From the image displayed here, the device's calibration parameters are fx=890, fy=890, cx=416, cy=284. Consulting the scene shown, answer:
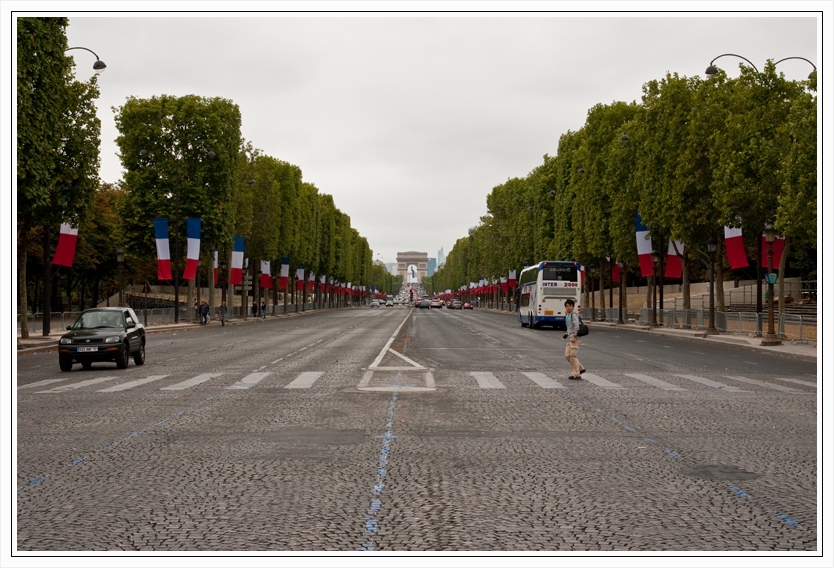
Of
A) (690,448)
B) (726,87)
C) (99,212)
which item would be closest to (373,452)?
(690,448)

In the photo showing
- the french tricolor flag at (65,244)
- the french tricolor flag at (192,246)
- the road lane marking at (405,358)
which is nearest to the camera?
the road lane marking at (405,358)

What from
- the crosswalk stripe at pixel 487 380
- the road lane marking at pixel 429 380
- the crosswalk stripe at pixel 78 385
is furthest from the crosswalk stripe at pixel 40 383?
the crosswalk stripe at pixel 487 380

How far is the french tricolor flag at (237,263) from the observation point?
6353 centimetres

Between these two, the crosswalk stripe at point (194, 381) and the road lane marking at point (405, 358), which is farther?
the road lane marking at point (405, 358)

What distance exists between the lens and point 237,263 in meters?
63.9

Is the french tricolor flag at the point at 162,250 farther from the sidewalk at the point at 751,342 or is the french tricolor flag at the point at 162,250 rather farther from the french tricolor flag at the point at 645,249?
the sidewalk at the point at 751,342

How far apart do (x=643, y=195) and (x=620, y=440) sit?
4053cm

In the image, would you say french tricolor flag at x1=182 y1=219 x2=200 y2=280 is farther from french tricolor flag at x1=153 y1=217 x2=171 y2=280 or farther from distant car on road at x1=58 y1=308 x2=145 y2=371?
distant car on road at x1=58 y1=308 x2=145 y2=371

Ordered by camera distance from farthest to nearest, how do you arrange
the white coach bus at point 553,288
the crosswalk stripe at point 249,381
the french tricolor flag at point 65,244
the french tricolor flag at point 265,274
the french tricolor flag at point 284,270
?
the french tricolor flag at point 284,270, the french tricolor flag at point 265,274, the white coach bus at point 553,288, the french tricolor flag at point 65,244, the crosswalk stripe at point 249,381

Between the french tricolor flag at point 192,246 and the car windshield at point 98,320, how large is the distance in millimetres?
30879

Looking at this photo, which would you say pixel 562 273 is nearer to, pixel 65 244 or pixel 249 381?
pixel 65 244

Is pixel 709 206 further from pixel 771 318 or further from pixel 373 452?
pixel 373 452

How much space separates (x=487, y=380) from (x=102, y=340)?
398 inches

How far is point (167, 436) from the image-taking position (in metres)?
11.3
